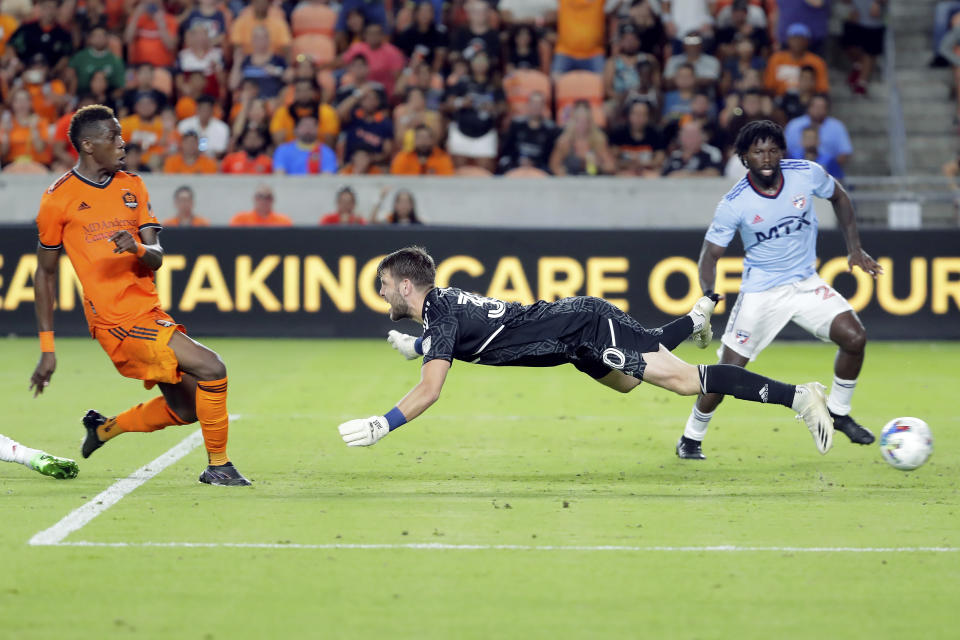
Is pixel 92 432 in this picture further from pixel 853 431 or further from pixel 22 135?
pixel 22 135

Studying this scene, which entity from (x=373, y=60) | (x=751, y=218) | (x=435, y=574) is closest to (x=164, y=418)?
(x=435, y=574)

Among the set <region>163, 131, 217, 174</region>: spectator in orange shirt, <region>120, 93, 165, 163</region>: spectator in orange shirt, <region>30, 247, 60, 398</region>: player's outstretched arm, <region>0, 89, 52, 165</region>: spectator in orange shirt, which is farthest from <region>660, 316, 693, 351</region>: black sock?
<region>0, 89, 52, 165</region>: spectator in orange shirt

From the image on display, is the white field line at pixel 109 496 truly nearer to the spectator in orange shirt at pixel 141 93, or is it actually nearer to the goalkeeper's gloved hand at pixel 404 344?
the goalkeeper's gloved hand at pixel 404 344

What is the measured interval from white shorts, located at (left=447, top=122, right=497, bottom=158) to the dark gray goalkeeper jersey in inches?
438

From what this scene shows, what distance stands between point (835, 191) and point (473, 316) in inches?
116

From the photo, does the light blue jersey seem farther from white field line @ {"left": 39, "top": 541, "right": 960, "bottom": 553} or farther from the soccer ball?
white field line @ {"left": 39, "top": 541, "right": 960, "bottom": 553}

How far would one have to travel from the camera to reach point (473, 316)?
727cm

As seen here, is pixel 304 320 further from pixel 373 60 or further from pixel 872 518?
pixel 872 518

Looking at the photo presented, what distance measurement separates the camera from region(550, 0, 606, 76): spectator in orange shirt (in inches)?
771

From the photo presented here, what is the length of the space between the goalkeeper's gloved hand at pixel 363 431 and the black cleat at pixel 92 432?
89.0 inches

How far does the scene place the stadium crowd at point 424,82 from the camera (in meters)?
18.2

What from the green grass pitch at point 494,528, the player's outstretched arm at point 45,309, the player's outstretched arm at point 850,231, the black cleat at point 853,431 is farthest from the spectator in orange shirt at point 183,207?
the black cleat at point 853,431

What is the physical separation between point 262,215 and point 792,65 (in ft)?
25.9

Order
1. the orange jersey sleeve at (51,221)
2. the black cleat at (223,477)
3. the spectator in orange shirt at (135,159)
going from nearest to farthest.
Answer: the orange jersey sleeve at (51,221), the black cleat at (223,477), the spectator in orange shirt at (135,159)
